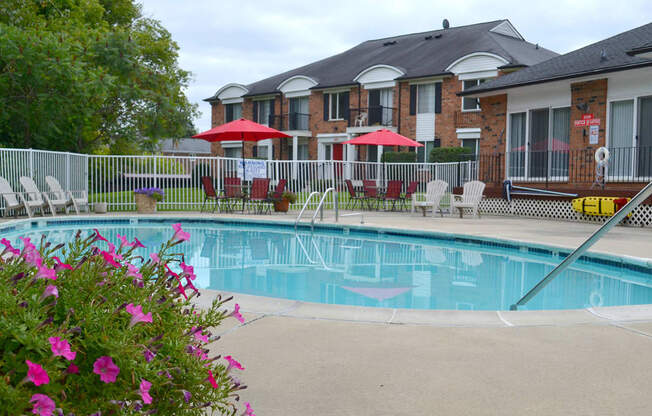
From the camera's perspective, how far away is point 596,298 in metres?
6.61

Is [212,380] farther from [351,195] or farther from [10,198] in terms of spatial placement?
[351,195]

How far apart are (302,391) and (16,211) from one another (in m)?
12.5

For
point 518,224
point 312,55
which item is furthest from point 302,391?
point 312,55

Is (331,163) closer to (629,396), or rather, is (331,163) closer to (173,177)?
(173,177)

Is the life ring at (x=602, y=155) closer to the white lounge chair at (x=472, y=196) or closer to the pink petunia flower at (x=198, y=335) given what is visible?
the white lounge chair at (x=472, y=196)

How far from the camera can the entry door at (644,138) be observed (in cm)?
1409

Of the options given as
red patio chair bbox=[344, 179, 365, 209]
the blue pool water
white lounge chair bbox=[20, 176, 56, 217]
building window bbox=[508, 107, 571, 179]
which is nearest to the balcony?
building window bbox=[508, 107, 571, 179]

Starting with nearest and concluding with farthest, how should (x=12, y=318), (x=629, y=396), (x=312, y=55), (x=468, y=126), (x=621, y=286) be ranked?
(x=12, y=318) → (x=629, y=396) → (x=621, y=286) → (x=468, y=126) → (x=312, y=55)

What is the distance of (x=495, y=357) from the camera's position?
3.40 meters

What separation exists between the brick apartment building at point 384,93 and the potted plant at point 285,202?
407 inches

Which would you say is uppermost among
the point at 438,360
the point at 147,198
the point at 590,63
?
the point at 590,63

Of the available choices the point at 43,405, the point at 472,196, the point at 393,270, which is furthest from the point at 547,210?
the point at 43,405

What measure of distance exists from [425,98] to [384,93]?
2268 mm

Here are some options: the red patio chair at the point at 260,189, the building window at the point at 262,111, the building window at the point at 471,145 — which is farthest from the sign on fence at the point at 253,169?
the building window at the point at 262,111
